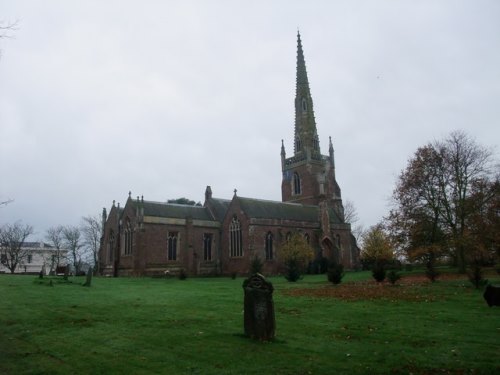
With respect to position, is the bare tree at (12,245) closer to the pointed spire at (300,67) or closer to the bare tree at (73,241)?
the bare tree at (73,241)

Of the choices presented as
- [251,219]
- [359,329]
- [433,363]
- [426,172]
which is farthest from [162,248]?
[433,363]

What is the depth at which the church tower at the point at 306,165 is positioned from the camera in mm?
64875

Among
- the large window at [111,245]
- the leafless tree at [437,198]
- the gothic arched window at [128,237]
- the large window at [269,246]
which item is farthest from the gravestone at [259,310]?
the large window at [111,245]

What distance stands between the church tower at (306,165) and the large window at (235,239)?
16.2 m

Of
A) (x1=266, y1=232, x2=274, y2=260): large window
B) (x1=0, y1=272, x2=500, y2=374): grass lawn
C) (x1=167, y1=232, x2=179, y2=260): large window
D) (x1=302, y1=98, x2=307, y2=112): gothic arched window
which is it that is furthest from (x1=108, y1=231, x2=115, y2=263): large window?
(x1=0, y1=272, x2=500, y2=374): grass lawn

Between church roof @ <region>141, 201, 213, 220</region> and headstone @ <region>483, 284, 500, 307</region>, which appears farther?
church roof @ <region>141, 201, 213, 220</region>

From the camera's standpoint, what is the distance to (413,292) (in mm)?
21234

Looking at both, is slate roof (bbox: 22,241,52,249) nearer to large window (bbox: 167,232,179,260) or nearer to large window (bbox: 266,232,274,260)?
large window (bbox: 167,232,179,260)

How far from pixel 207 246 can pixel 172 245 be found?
489 centimetres

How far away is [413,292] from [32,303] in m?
17.0

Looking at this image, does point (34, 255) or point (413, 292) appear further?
point (34, 255)

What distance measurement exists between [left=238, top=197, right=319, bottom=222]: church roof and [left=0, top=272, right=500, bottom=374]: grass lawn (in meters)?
34.9

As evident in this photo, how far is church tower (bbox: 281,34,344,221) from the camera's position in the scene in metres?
64.9

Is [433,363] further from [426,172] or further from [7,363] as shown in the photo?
[426,172]
